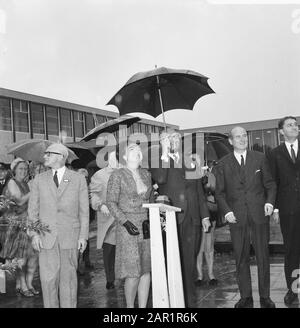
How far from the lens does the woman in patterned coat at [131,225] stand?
11.9 feet

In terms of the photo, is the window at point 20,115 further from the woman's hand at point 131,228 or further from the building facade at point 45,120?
the woman's hand at point 131,228

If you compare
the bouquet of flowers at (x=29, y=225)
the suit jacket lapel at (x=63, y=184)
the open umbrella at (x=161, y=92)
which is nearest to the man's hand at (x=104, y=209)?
the suit jacket lapel at (x=63, y=184)

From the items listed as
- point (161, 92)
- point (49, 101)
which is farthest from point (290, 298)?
point (49, 101)

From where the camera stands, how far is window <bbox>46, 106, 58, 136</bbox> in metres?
5.50

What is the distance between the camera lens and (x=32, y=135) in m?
5.97

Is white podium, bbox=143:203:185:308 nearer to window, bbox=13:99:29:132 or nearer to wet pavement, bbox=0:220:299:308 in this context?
wet pavement, bbox=0:220:299:308

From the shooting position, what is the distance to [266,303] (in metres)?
4.02

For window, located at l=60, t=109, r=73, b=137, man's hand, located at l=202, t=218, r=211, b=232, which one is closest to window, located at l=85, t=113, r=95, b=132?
window, located at l=60, t=109, r=73, b=137

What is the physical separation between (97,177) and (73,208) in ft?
5.05

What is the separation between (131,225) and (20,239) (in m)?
1.85

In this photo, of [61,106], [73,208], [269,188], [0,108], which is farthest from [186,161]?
[0,108]

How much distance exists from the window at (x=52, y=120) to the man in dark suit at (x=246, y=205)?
7.55ft

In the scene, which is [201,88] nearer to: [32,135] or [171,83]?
[171,83]
